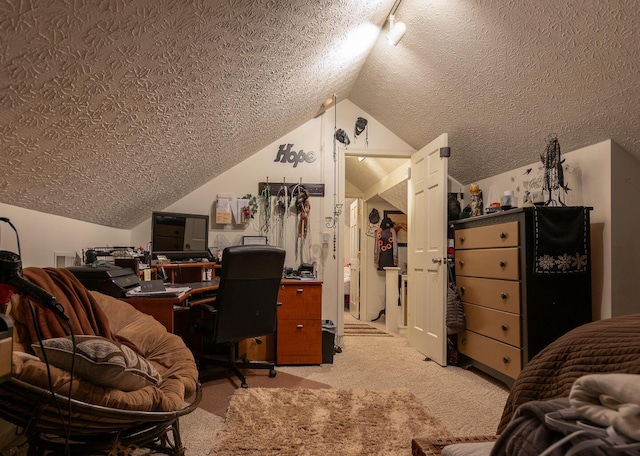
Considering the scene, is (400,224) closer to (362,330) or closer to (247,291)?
(362,330)

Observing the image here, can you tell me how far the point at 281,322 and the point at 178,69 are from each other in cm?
223

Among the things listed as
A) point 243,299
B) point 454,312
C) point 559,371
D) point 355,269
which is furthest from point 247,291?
point 355,269

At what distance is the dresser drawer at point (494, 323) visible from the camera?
258 cm

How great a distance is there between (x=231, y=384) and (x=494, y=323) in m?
1.95

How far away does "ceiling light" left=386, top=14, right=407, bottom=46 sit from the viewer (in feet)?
8.30

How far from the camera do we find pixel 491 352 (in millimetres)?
2842

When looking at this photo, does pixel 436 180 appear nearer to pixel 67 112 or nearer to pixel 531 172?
pixel 531 172

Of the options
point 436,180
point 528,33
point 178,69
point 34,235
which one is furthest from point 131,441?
point 436,180

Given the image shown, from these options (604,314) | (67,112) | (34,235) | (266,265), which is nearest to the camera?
(67,112)

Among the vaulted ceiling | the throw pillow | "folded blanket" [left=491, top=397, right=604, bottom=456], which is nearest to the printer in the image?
the vaulted ceiling

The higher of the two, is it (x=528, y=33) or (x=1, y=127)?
(x=528, y=33)

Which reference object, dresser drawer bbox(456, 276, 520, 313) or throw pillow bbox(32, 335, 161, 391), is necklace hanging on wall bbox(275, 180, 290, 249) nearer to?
dresser drawer bbox(456, 276, 520, 313)

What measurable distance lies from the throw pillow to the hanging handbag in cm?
262

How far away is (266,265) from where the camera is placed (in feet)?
8.82
